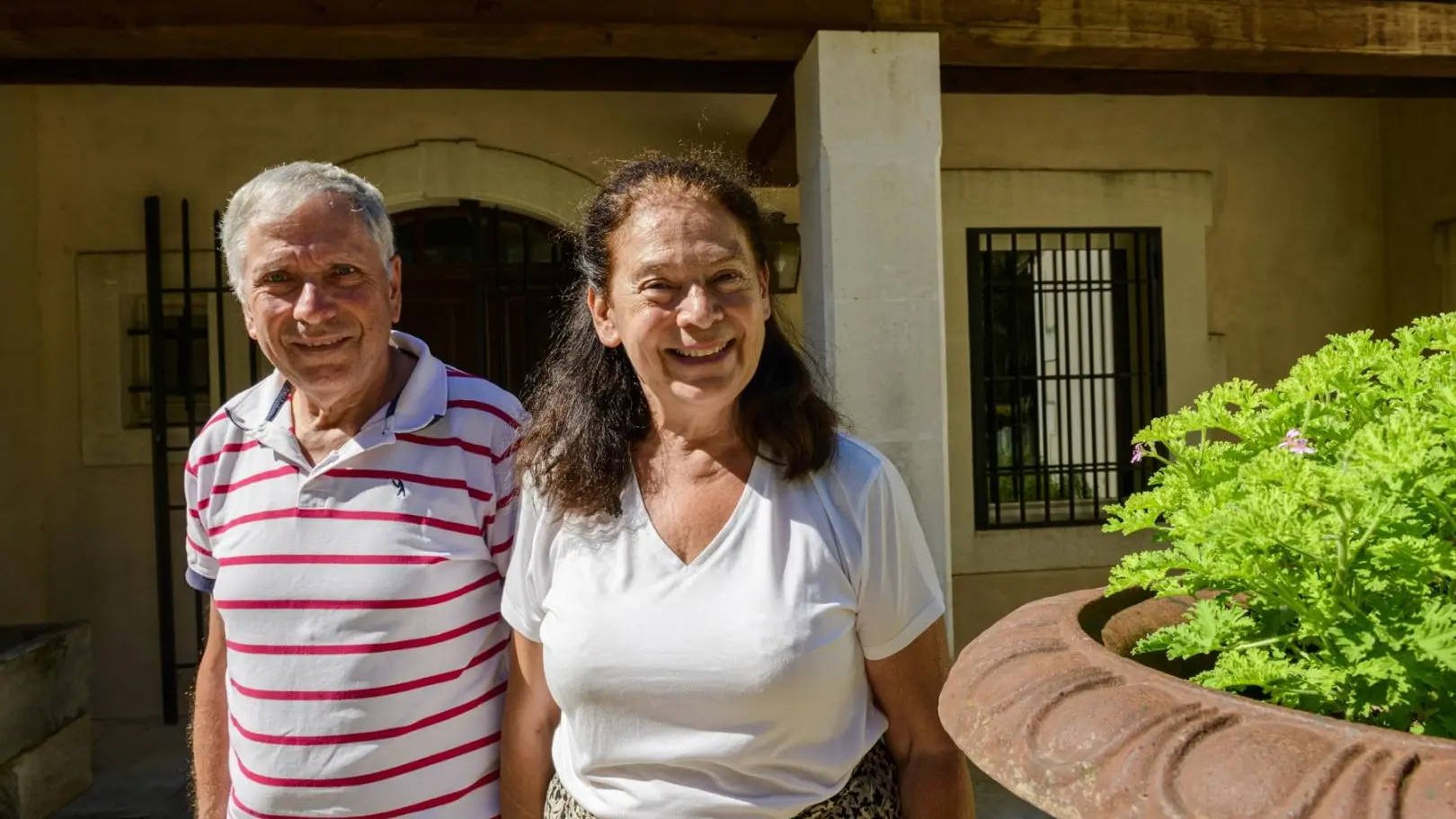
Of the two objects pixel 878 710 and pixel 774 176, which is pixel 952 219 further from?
pixel 878 710

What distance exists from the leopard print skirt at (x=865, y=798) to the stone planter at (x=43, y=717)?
11.2 ft

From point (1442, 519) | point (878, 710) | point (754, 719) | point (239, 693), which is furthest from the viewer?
point (239, 693)

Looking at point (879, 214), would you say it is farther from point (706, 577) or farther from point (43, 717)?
point (43, 717)

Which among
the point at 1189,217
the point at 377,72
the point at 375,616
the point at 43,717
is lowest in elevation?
the point at 43,717

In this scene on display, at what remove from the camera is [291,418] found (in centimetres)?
183

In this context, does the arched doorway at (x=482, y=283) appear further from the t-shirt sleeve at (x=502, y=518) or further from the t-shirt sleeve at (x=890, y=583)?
the t-shirt sleeve at (x=890, y=583)

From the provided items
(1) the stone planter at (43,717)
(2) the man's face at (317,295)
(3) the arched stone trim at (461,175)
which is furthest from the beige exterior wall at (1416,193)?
(1) the stone planter at (43,717)

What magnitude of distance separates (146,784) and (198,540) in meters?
3.42

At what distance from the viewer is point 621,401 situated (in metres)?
1.67

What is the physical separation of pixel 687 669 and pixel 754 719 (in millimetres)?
105

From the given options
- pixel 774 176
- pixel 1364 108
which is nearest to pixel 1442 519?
pixel 774 176

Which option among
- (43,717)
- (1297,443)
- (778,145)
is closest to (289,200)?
(1297,443)

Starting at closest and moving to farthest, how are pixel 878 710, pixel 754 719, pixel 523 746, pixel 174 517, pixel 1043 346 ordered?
pixel 754 719 → pixel 878 710 → pixel 523 746 → pixel 174 517 → pixel 1043 346

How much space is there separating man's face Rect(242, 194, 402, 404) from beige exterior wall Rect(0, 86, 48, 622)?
14.4 ft
